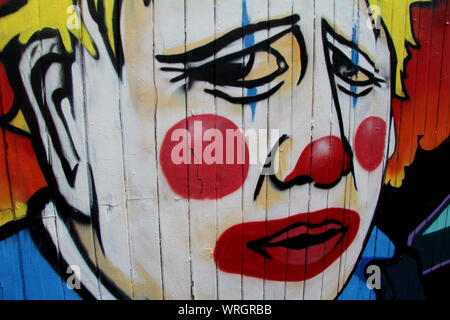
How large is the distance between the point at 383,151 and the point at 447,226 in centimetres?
66

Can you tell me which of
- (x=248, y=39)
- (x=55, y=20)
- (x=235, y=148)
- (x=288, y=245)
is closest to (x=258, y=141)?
(x=235, y=148)

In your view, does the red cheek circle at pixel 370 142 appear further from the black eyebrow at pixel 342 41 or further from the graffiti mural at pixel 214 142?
the black eyebrow at pixel 342 41

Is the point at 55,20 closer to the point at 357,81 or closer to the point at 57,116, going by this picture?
the point at 57,116

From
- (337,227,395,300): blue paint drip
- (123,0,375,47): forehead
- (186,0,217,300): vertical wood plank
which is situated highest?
(123,0,375,47): forehead

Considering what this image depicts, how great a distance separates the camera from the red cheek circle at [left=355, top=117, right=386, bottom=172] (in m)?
1.64

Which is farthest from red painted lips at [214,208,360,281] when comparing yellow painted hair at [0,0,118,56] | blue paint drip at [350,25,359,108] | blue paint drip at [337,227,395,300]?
yellow painted hair at [0,0,118,56]

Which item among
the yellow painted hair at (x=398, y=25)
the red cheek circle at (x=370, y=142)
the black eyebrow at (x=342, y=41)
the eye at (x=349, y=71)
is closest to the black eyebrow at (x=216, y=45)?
the black eyebrow at (x=342, y=41)

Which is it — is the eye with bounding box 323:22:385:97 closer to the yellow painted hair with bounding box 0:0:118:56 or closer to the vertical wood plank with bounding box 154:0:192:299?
the vertical wood plank with bounding box 154:0:192:299

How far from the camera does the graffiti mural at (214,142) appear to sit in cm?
139

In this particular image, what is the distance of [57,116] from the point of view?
140cm

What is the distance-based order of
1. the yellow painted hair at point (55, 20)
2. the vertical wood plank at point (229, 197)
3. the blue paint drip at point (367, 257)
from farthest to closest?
the blue paint drip at point (367, 257)
the vertical wood plank at point (229, 197)
the yellow painted hair at point (55, 20)

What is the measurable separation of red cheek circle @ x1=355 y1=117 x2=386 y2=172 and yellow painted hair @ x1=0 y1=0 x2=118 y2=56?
132 cm

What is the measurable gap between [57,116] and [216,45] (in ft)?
2.58
